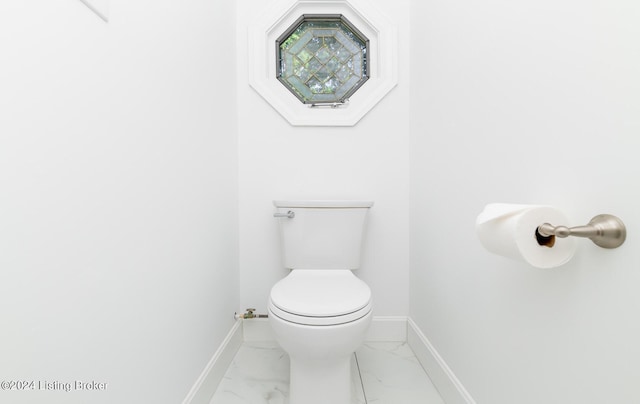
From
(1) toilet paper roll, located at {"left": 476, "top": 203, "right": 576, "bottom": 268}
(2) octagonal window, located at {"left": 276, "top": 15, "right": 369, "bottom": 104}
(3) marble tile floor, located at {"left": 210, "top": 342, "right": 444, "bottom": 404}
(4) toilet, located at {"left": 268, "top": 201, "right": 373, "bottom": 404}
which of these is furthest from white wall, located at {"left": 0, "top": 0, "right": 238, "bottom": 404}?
(1) toilet paper roll, located at {"left": 476, "top": 203, "right": 576, "bottom": 268}

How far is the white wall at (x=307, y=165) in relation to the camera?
63.6 inches

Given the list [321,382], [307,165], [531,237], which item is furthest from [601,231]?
[307,165]

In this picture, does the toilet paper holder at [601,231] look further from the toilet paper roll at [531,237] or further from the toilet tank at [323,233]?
the toilet tank at [323,233]

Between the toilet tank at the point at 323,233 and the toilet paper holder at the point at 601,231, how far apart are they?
0.93 metres

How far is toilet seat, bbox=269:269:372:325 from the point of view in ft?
3.21

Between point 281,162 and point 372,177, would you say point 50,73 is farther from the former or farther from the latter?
point 372,177

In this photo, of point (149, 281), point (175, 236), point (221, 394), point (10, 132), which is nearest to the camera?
point (10, 132)

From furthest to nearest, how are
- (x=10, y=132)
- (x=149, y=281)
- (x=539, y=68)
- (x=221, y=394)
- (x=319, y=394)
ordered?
(x=221, y=394)
(x=319, y=394)
(x=149, y=281)
(x=539, y=68)
(x=10, y=132)

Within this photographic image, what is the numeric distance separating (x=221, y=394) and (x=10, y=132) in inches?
44.6

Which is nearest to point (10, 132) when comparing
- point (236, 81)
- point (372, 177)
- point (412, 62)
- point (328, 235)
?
point (328, 235)

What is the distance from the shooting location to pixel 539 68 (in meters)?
0.73

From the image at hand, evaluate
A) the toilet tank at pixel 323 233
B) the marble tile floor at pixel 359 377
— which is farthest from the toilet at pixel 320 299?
the marble tile floor at pixel 359 377

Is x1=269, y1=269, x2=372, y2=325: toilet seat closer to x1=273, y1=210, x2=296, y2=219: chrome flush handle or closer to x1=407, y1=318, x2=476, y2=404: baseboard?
x1=273, y1=210, x2=296, y2=219: chrome flush handle

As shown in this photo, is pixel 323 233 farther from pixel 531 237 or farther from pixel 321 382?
pixel 531 237
